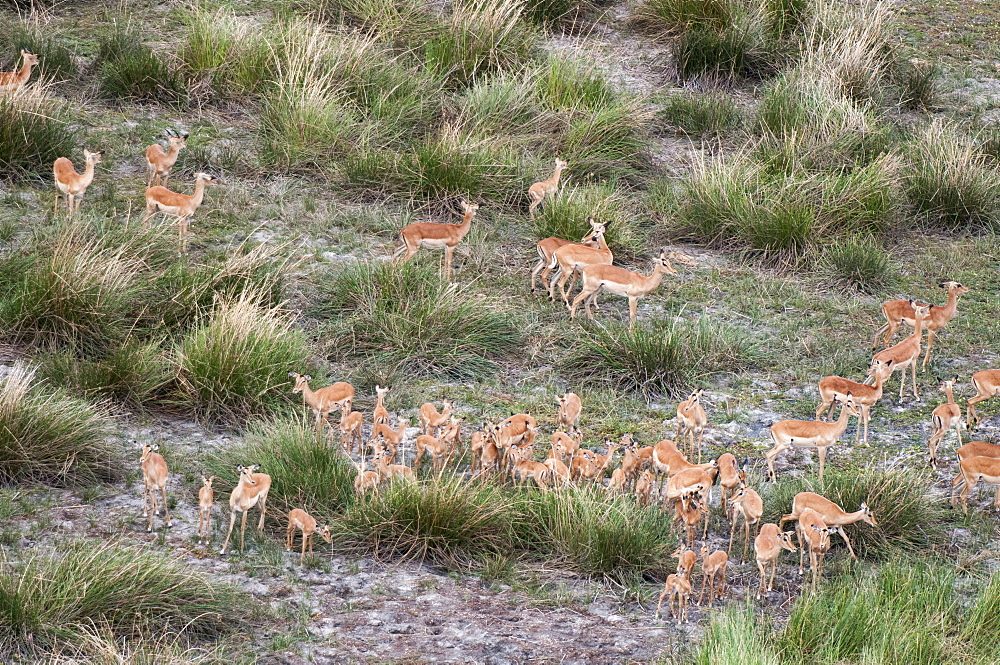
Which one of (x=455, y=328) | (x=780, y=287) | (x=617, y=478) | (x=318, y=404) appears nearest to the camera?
(x=617, y=478)

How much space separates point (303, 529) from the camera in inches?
260

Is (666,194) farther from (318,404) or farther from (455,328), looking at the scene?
(318,404)

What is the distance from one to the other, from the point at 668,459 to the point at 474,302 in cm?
276

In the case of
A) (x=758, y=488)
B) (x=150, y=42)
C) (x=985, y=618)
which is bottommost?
(x=150, y=42)

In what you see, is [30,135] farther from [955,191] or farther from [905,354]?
[955,191]

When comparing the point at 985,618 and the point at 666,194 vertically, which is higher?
the point at 985,618

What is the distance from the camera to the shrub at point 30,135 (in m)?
11.2

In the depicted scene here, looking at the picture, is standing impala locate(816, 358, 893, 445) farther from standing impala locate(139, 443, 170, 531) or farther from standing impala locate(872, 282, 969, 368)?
standing impala locate(139, 443, 170, 531)

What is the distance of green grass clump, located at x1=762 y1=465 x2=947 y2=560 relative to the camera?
23.6 ft

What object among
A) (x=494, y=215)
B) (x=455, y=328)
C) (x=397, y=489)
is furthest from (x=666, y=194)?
(x=397, y=489)

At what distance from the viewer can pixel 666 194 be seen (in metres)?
12.0

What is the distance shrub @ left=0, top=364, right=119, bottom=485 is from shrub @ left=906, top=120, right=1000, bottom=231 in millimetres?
8058

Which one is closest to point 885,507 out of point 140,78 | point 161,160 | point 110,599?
point 110,599

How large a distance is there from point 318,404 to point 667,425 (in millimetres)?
2383
